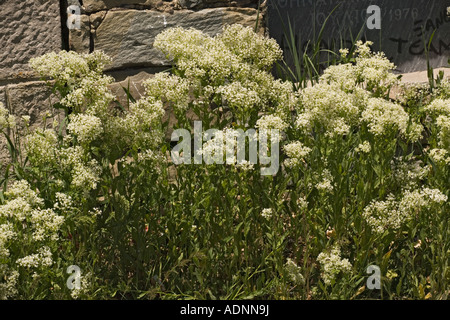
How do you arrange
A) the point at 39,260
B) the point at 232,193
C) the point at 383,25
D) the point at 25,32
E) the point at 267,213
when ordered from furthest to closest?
1. the point at 383,25
2. the point at 25,32
3. the point at 232,193
4. the point at 267,213
5. the point at 39,260

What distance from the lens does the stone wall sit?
4.63 meters

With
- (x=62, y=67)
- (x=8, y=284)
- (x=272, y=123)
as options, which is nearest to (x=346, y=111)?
(x=272, y=123)

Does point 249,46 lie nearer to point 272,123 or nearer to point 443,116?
point 272,123

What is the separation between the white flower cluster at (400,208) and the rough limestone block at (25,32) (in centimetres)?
271

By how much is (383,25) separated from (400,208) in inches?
92.2

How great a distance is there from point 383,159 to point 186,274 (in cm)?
126

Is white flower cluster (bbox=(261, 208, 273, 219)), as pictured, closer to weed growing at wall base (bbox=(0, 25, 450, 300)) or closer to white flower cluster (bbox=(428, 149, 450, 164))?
weed growing at wall base (bbox=(0, 25, 450, 300))

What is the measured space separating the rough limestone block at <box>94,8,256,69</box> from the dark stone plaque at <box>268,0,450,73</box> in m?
0.44

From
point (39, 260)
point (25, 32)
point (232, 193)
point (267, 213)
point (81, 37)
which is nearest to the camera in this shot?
point (39, 260)

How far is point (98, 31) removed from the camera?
4.79m

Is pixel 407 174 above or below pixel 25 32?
below

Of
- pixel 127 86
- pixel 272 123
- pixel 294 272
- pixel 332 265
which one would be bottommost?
pixel 294 272

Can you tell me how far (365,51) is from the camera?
3.79m

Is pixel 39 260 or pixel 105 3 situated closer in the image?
pixel 39 260
